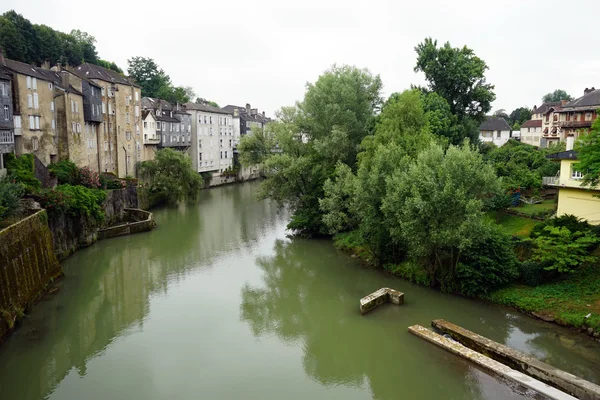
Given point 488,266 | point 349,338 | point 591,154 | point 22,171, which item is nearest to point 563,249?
point 488,266

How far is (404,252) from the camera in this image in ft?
87.6

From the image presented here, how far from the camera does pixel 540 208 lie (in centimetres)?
2873

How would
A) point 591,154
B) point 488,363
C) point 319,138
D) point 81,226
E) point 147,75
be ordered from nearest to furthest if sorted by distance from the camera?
point 488,363
point 591,154
point 81,226
point 319,138
point 147,75

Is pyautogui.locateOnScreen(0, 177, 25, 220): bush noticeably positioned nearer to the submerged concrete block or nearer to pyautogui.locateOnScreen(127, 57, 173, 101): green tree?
the submerged concrete block

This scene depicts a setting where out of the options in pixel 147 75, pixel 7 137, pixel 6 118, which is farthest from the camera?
pixel 147 75

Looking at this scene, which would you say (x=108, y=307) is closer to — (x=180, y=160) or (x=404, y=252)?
(x=404, y=252)

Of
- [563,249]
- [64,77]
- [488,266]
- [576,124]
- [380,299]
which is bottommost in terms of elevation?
[380,299]

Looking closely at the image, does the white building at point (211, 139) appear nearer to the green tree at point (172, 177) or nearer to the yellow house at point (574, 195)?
the green tree at point (172, 177)

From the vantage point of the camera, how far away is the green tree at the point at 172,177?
47531 millimetres

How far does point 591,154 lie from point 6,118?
34.3 metres

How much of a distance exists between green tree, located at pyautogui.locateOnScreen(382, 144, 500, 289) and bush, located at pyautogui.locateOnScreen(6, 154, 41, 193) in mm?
22850

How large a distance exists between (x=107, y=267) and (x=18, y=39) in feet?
152

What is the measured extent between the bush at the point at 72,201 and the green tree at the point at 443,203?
65.1 feet

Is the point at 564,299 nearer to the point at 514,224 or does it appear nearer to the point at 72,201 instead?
the point at 514,224
